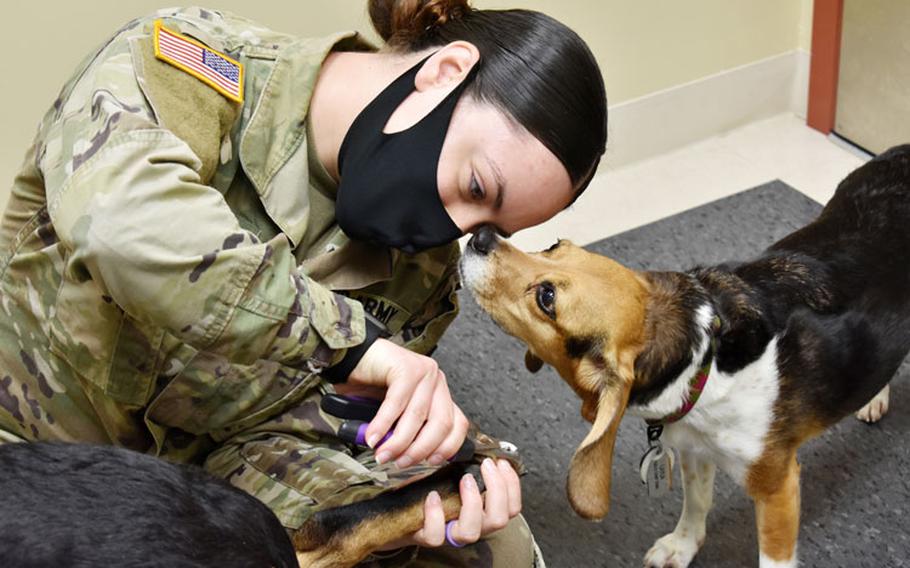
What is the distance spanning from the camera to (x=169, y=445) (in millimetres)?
1641

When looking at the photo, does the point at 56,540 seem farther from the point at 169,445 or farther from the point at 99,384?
the point at 169,445

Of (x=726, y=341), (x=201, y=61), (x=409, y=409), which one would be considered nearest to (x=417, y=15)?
(x=201, y=61)

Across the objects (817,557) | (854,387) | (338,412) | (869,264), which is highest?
(338,412)

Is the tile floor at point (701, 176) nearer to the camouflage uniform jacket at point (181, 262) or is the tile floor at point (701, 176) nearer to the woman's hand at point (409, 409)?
the camouflage uniform jacket at point (181, 262)

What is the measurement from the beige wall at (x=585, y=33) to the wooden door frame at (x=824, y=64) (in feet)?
0.30

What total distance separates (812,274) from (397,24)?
0.90 meters

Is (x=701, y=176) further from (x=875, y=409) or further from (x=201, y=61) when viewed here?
(x=201, y=61)

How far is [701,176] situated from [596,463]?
1.85m

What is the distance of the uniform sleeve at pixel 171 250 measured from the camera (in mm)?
1209

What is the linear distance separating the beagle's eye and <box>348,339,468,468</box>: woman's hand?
0.49 meters

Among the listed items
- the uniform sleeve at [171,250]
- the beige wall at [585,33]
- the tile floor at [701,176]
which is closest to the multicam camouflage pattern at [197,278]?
the uniform sleeve at [171,250]

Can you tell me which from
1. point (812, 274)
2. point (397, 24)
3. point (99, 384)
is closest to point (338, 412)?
point (99, 384)

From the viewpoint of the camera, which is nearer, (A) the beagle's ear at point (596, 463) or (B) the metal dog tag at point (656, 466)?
(A) the beagle's ear at point (596, 463)

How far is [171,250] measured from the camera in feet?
3.97
